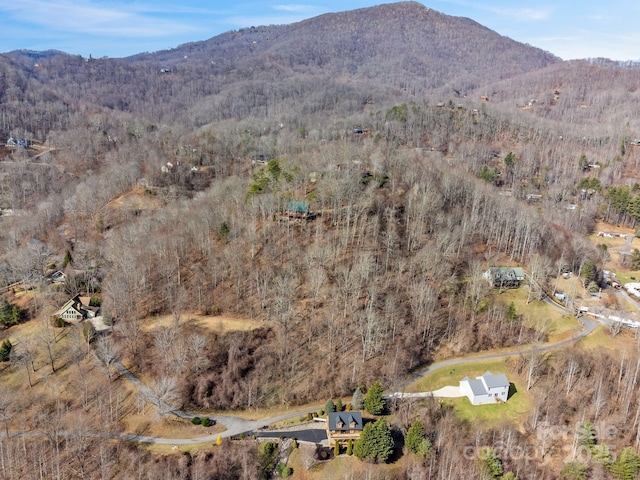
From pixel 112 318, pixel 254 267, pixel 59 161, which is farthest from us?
pixel 59 161

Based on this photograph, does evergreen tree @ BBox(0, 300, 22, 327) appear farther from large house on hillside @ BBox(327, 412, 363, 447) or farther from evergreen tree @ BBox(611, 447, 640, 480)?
evergreen tree @ BBox(611, 447, 640, 480)

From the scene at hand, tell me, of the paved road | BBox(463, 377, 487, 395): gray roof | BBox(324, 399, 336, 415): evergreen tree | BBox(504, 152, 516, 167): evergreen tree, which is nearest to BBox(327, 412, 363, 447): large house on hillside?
the paved road

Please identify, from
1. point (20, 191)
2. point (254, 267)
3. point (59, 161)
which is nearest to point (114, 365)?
point (254, 267)

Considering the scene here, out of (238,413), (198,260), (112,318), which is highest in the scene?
(198,260)

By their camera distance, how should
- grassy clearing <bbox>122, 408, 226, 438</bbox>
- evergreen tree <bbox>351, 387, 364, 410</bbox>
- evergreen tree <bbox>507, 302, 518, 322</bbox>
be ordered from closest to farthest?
1. grassy clearing <bbox>122, 408, 226, 438</bbox>
2. evergreen tree <bbox>351, 387, 364, 410</bbox>
3. evergreen tree <bbox>507, 302, 518, 322</bbox>

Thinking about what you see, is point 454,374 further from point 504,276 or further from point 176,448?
point 176,448

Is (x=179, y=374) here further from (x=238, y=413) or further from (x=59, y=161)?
(x=59, y=161)

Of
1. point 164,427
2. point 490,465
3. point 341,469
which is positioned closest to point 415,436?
point 490,465
